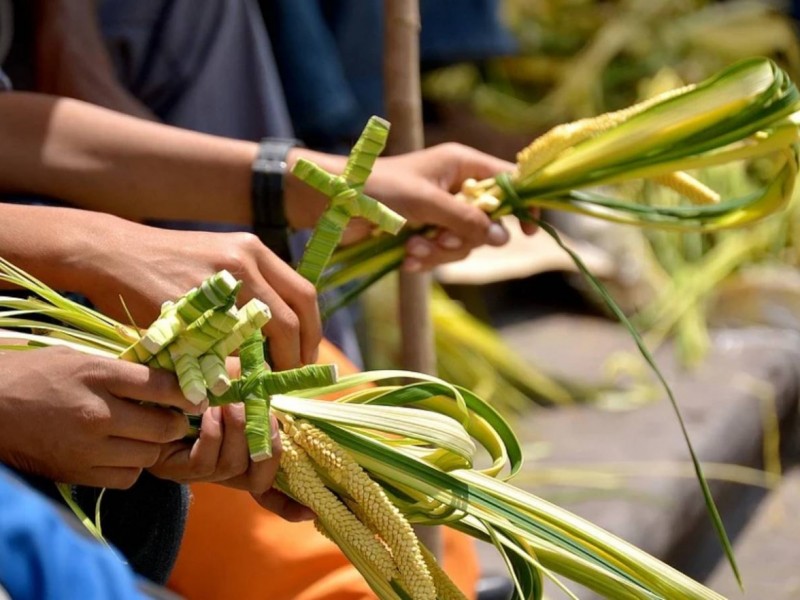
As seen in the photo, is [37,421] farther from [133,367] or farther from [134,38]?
[134,38]

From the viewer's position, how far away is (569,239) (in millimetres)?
2729

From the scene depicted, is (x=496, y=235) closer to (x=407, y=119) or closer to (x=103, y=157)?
(x=407, y=119)

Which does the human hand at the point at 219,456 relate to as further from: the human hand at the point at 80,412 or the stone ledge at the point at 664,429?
the stone ledge at the point at 664,429

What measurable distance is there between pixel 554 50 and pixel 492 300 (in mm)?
1166

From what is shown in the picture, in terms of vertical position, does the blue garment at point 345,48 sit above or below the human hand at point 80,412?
above

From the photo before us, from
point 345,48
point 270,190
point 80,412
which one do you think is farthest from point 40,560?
point 345,48

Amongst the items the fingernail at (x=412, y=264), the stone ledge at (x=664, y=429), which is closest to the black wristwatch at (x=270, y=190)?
the fingernail at (x=412, y=264)

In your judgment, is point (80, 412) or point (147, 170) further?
point (147, 170)

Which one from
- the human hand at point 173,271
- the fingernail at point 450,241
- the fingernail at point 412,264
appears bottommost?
the human hand at point 173,271

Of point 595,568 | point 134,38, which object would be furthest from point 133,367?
point 134,38

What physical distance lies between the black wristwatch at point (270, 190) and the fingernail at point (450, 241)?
158mm

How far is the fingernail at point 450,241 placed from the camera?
118 centimetres

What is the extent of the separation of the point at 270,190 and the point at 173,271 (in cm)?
28

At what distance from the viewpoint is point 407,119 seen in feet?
4.33
